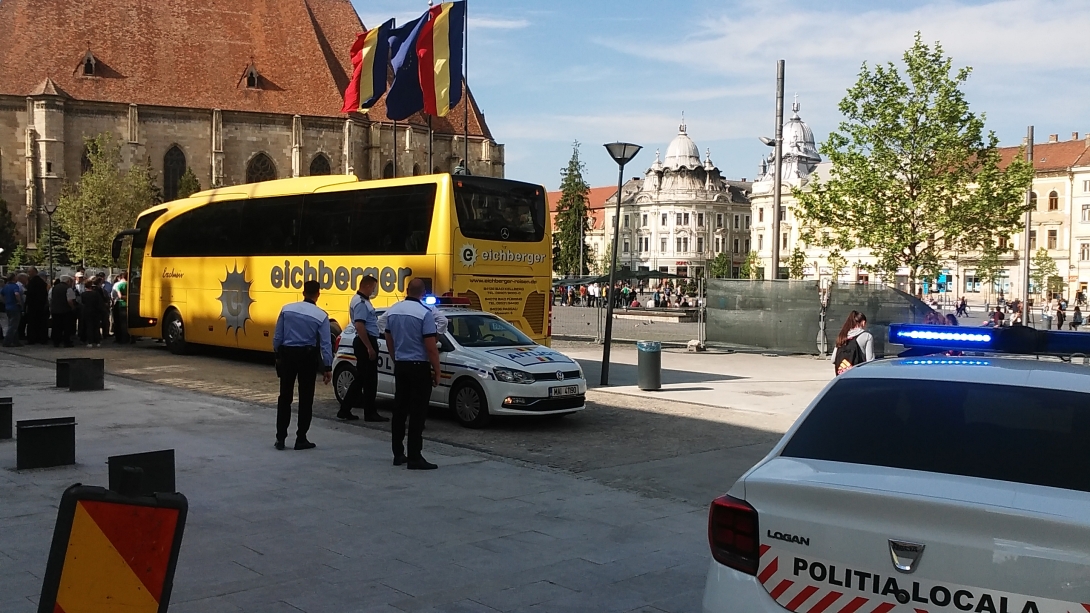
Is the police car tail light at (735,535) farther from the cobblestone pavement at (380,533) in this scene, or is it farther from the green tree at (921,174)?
the green tree at (921,174)

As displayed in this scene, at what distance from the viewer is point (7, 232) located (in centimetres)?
6288

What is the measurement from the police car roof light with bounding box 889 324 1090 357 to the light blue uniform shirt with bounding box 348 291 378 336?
29.1 ft

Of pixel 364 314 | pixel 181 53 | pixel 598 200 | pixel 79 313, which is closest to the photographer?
pixel 364 314

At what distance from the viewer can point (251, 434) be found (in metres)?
12.0

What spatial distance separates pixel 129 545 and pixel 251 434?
8328 mm

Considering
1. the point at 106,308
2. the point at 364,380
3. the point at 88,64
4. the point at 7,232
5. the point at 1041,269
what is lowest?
the point at 364,380

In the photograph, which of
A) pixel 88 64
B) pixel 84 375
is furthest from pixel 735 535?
pixel 88 64

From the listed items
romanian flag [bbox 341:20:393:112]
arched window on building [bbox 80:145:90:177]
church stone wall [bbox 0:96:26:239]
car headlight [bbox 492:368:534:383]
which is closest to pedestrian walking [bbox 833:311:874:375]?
car headlight [bbox 492:368:534:383]

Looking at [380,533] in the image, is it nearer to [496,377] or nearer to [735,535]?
[735,535]

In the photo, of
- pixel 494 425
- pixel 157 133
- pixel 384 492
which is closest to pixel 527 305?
pixel 494 425

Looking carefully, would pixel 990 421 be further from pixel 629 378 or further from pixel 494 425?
pixel 629 378

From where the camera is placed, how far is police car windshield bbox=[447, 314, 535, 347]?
1388cm

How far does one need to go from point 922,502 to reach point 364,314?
10682 millimetres

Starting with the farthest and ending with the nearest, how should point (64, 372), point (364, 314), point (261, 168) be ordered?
point (261, 168), point (64, 372), point (364, 314)
